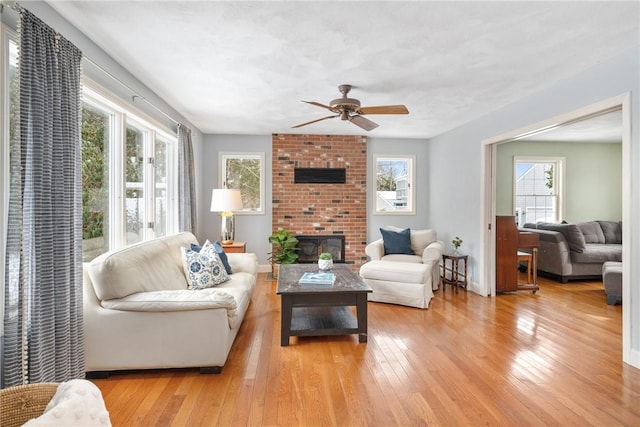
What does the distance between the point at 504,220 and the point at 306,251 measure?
10.2 feet

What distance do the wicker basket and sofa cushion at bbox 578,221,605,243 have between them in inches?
269

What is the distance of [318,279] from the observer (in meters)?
3.19

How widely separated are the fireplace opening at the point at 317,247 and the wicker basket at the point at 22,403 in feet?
15.5

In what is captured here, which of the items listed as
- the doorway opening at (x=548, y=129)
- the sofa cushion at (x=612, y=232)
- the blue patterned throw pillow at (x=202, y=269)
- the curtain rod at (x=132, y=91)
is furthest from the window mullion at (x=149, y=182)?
the sofa cushion at (x=612, y=232)

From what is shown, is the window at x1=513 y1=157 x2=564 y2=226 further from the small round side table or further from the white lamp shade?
the white lamp shade

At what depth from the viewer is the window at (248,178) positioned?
19.1ft

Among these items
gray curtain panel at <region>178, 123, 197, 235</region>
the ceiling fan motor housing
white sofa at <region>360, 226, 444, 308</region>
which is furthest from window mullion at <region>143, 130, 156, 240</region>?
white sofa at <region>360, 226, 444, 308</region>

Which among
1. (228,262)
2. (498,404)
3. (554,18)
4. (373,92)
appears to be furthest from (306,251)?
(554,18)

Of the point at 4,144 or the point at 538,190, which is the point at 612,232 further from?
the point at 4,144

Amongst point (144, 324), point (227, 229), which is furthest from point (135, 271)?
point (227, 229)

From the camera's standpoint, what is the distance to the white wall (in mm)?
2475

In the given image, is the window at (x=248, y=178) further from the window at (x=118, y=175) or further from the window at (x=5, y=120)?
the window at (x=5, y=120)

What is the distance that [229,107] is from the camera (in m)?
4.11

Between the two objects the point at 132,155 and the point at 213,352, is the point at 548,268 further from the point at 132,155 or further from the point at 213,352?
the point at 132,155
